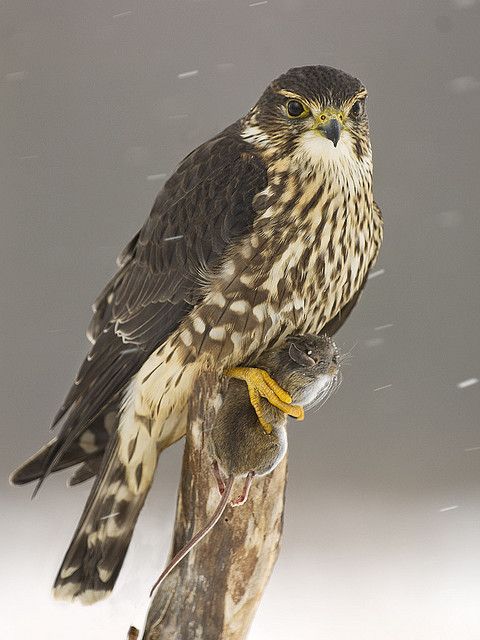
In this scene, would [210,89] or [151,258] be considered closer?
[151,258]

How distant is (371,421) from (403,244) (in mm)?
842

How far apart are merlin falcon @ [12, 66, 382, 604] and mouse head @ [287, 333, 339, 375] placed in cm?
8

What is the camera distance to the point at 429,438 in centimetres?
438

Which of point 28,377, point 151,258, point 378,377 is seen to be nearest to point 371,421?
point 378,377

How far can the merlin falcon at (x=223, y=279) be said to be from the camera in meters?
2.14

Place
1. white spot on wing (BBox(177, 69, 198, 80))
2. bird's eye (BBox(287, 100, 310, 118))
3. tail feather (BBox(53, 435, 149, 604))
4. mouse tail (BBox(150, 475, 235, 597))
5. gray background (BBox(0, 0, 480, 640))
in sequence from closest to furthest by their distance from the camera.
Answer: mouse tail (BBox(150, 475, 235, 597)) → bird's eye (BBox(287, 100, 310, 118)) → tail feather (BBox(53, 435, 149, 604)) → gray background (BBox(0, 0, 480, 640)) → white spot on wing (BBox(177, 69, 198, 80))

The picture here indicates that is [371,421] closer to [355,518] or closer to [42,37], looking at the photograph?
[355,518]

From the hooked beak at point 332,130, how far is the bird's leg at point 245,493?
0.74 metres

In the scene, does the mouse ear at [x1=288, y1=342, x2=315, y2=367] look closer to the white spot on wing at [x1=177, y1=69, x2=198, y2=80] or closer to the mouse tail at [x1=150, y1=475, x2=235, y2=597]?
the mouse tail at [x1=150, y1=475, x2=235, y2=597]

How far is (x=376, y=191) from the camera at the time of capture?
13.8 feet

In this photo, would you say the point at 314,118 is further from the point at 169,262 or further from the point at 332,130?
the point at 169,262

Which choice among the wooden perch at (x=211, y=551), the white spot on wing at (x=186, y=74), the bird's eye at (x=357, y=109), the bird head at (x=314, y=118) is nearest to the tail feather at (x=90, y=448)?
the wooden perch at (x=211, y=551)

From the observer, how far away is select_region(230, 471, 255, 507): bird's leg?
6.68 ft

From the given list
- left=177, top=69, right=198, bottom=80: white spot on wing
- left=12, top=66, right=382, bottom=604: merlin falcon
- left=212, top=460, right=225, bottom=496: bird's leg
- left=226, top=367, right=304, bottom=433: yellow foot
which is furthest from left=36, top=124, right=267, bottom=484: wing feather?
left=177, top=69, right=198, bottom=80: white spot on wing
